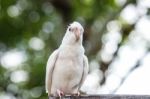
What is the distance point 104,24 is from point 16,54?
2841mm

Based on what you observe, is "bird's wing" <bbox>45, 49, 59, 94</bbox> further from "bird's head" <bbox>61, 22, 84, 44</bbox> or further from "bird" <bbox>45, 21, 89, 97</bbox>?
"bird's head" <bbox>61, 22, 84, 44</bbox>

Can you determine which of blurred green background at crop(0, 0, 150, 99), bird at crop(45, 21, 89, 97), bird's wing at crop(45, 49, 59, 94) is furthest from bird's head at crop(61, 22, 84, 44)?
blurred green background at crop(0, 0, 150, 99)

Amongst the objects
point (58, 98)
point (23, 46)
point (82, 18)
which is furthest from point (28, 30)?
point (58, 98)

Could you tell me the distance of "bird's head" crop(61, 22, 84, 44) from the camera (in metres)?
7.19

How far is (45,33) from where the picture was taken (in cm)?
1753

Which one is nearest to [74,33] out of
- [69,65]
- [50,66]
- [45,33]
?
[69,65]

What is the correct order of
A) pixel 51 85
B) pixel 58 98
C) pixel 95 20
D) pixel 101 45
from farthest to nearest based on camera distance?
pixel 95 20 < pixel 101 45 < pixel 51 85 < pixel 58 98

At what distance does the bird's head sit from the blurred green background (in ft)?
24.0

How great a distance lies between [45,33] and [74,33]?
10.3 m

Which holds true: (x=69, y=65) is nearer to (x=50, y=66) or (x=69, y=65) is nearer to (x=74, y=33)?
(x=50, y=66)

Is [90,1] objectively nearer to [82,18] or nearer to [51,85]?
[82,18]

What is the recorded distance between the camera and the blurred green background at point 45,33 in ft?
50.7

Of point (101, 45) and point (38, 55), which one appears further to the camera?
point (38, 55)

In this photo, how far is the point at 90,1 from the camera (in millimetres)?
15688
